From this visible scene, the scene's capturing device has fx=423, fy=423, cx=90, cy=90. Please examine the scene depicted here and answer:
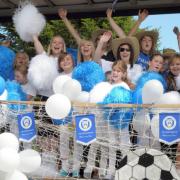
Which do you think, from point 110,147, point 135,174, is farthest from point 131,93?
point 135,174

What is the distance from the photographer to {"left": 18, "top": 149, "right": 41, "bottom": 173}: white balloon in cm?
427

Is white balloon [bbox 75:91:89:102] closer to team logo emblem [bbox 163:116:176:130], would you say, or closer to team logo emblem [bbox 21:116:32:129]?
team logo emblem [bbox 21:116:32:129]

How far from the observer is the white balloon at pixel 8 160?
4.02 m

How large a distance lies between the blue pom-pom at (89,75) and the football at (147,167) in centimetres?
122

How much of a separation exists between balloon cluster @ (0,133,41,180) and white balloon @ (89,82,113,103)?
89cm

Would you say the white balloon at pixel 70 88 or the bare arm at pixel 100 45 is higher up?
the bare arm at pixel 100 45

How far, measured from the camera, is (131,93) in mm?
4652

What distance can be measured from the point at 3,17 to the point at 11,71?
1.36m

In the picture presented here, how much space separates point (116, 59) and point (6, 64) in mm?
1621

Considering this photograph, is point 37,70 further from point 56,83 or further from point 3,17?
point 3,17

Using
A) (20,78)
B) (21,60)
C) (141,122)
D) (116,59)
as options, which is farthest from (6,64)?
(141,122)

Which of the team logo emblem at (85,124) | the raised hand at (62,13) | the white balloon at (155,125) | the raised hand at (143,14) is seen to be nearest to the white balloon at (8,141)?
the team logo emblem at (85,124)

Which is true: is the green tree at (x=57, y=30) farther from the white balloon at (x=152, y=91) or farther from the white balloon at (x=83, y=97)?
the white balloon at (x=152, y=91)

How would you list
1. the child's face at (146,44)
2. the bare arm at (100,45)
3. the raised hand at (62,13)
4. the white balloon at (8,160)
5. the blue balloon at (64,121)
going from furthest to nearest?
the raised hand at (62,13)
the child's face at (146,44)
the bare arm at (100,45)
the blue balloon at (64,121)
the white balloon at (8,160)
